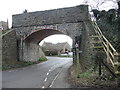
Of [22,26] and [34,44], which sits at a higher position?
[22,26]

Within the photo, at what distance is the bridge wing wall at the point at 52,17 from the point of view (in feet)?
53.8

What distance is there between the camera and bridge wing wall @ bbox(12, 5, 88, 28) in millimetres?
16406

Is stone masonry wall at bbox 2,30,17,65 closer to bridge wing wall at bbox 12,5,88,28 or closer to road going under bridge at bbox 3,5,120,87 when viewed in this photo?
road going under bridge at bbox 3,5,120,87

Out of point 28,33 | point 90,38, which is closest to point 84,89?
point 90,38

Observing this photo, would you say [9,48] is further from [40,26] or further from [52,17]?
[52,17]

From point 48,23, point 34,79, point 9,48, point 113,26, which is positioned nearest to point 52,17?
point 48,23

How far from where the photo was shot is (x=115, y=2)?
9.35 metres

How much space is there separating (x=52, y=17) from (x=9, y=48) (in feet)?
21.5

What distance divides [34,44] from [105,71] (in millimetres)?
17230

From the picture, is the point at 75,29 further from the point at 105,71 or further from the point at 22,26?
the point at 105,71

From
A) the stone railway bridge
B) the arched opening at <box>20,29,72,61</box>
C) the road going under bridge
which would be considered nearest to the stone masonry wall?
the stone railway bridge

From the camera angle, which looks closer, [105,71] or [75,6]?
[105,71]

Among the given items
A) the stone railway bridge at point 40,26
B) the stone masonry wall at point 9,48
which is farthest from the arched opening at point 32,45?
the stone masonry wall at point 9,48

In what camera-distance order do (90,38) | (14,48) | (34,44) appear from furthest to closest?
(34,44)
(14,48)
(90,38)
